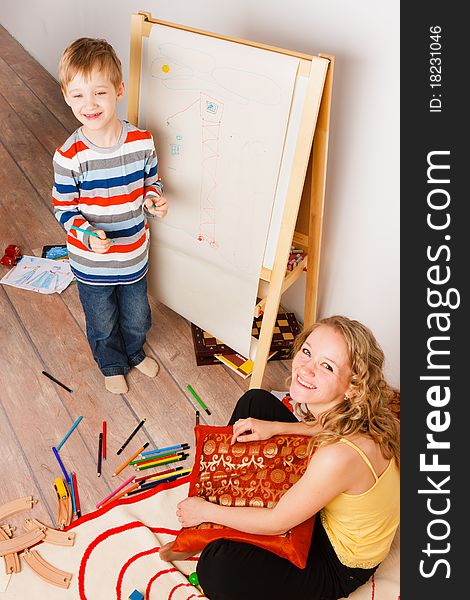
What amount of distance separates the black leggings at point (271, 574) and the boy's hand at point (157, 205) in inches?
36.8

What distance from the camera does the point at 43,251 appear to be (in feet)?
9.09

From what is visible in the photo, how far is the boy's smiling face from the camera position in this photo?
1741 mm

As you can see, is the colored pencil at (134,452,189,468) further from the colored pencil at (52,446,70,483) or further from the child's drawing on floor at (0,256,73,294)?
the child's drawing on floor at (0,256,73,294)

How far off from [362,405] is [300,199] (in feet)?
2.08

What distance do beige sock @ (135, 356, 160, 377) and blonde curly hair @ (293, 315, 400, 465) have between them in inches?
34.4

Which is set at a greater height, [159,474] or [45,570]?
[159,474]

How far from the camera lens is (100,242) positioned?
186 centimetres

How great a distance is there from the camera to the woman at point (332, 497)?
1407 millimetres

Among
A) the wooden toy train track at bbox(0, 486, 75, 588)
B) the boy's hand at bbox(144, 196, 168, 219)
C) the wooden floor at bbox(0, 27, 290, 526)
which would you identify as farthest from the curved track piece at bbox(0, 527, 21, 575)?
the boy's hand at bbox(144, 196, 168, 219)

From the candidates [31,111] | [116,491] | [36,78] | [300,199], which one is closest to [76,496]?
[116,491]

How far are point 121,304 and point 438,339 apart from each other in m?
1.13

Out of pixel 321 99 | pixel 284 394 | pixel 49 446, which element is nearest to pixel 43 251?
pixel 49 446

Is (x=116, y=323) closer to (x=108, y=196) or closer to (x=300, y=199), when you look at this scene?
(x=108, y=196)

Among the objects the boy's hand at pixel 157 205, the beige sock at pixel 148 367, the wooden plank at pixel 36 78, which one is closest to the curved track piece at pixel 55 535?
the beige sock at pixel 148 367
